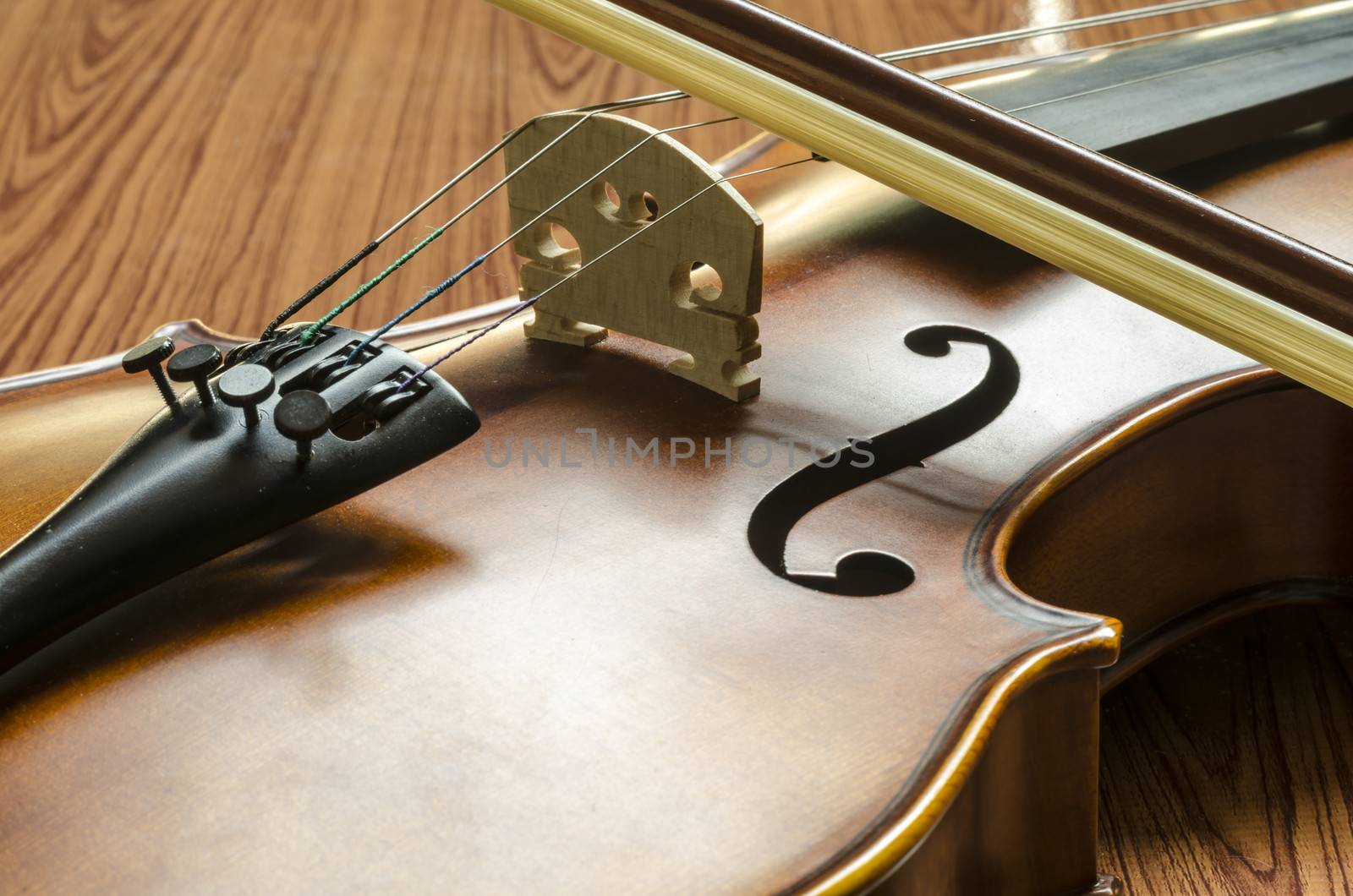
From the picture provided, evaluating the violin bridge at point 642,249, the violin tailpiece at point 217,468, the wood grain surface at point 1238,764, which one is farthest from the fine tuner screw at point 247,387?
the wood grain surface at point 1238,764

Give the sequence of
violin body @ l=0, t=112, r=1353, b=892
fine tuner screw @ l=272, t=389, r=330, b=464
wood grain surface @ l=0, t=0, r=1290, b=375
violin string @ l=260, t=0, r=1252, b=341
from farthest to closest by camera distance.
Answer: wood grain surface @ l=0, t=0, r=1290, b=375 → violin string @ l=260, t=0, r=1252, b=341 → fine tuner screw @ l=272, t=389, r=330, b=464 → violin body @ l=0, t=112, r=1353, b=892

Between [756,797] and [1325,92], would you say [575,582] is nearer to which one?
[756,797]

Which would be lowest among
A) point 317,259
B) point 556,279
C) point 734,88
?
point 317,259

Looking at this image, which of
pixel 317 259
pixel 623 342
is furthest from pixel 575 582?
pixel 317 259

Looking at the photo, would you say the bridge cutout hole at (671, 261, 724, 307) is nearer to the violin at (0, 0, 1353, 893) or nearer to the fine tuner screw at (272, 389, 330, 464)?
the violin at (0, 0, 1353, 893)

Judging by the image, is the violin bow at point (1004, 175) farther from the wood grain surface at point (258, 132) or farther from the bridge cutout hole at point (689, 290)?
the wood grain surface at point (258, 132)

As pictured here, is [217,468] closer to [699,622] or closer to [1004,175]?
[699,622]

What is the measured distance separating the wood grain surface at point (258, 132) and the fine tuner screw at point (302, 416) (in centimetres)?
56

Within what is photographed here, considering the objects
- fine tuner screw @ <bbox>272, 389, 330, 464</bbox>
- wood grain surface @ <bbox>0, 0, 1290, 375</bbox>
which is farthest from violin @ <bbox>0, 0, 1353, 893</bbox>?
wood grain surface @ <bbox>0, 0, 1290, 375</bbox>

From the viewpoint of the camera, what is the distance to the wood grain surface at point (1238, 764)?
2.17ft

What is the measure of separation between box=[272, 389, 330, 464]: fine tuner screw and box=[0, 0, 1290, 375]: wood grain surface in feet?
1.84

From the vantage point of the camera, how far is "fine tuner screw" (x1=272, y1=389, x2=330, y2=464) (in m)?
0.55

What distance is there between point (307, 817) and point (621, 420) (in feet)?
0.91

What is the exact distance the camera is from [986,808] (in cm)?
52
